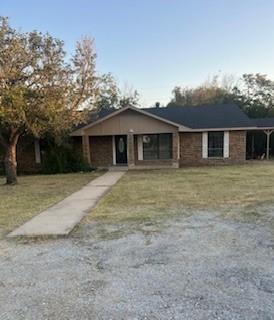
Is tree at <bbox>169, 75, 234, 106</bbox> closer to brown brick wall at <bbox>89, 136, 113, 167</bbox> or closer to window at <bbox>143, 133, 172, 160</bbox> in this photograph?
window at <bbox>143, 133, 172, 160</bbox>

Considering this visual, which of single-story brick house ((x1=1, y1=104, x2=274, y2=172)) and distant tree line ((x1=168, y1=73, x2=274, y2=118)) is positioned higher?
distant tree line ((x1=168, y1=73, x2=274, y2=118))

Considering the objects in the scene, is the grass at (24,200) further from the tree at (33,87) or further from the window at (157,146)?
the window at (157,146)

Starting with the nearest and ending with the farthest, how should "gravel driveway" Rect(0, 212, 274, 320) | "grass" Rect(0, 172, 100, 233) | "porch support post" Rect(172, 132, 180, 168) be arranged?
1. "gravel driveway" Rect(0, 212, 274, 320)
2. "grass" Rect(0, 172, 100, 233)
3. "porch support post" Rect(172, 132, 180, 168)

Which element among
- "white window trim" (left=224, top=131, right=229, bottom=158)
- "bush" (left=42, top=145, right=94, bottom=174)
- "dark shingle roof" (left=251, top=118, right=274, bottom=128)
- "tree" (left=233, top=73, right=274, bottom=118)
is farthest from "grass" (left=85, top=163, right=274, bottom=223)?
"tree" (left=233, top=73, right=274, bottom=118)

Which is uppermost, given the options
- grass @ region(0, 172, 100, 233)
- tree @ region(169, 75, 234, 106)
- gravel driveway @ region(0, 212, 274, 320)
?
tree @ region(169, 75, 234, 106)

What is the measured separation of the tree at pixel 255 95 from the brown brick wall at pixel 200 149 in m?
11.2

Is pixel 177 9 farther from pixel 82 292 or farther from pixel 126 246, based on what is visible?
pixel 82 292

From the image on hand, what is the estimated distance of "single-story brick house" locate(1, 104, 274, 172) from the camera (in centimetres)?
1975

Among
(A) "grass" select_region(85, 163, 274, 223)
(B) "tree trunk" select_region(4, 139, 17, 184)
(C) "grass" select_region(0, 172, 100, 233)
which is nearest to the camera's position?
(C) "grass" select_region(0, 172, 100, 233)

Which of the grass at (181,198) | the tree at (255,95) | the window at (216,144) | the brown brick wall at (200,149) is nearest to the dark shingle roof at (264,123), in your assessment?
the brown brick wall at (200,149)

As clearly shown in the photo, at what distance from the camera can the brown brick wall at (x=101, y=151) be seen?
21.0 metres

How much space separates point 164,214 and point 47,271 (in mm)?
3639

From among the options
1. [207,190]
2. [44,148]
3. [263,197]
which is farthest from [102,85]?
[263,197]

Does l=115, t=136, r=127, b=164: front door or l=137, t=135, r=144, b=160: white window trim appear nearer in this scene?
l=137, t=135, r=144, b=160: white window trim
